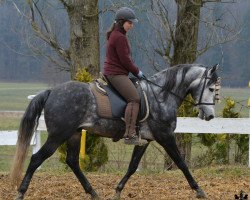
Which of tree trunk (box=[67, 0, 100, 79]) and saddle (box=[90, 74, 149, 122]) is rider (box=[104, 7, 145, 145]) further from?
tree trunk (box=[67, 0, 100, 79])

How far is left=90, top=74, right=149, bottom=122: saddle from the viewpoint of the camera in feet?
25.7

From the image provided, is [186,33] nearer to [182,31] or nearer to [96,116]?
[182,31]

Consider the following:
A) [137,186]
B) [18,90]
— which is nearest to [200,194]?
[137,186]

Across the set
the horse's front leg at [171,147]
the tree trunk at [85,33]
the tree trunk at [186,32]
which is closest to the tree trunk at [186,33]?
the tree trunk at [186,32]

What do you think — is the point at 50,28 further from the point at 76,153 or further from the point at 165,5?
the point at 76,153

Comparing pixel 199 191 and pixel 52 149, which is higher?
pixel 52 149

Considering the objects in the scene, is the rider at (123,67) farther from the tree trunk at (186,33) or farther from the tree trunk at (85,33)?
the tree trunk at (186,33)

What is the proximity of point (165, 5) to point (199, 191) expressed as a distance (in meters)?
7.77

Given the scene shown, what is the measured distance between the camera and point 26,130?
25.8ft

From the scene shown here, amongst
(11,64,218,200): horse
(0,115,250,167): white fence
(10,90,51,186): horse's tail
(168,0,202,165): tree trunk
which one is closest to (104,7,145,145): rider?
(11,64,218,200): horse

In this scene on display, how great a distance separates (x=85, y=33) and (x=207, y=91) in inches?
249

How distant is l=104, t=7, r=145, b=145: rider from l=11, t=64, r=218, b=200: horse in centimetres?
20

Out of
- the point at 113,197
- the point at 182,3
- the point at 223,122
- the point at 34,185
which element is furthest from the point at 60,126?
the point at 182,3

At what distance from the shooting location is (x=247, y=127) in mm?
11516
